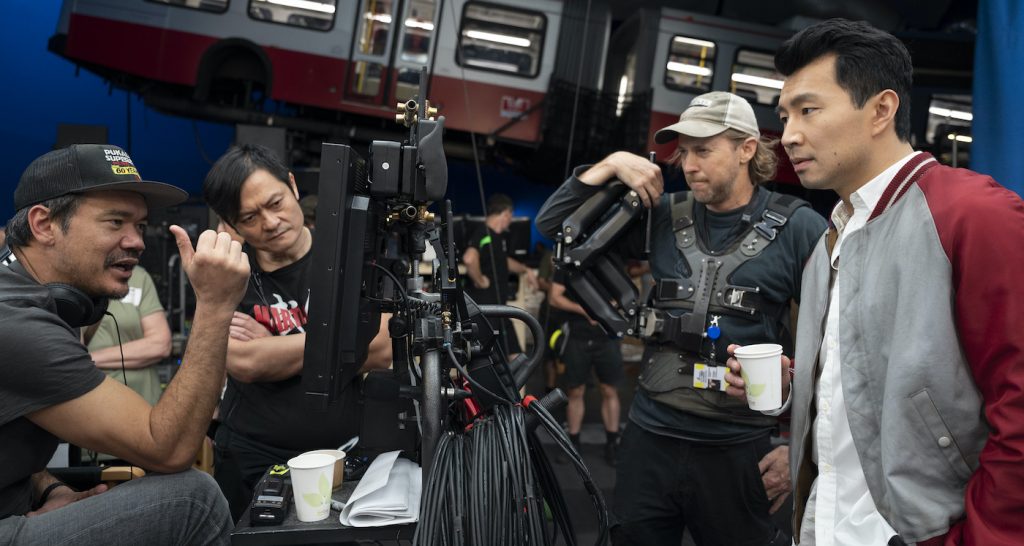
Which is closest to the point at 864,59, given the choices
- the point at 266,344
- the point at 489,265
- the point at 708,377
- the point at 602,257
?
the point at 708,377

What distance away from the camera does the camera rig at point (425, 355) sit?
1.15 m

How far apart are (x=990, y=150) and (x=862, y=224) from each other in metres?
2.74

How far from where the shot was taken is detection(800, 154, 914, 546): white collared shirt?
47.9 inches

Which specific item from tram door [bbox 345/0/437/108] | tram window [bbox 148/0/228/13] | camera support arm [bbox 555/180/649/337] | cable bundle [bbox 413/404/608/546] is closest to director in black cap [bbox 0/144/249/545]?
cable bundle [bbox 413/404/608/546]

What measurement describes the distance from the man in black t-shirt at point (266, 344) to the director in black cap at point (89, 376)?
358 millimetres

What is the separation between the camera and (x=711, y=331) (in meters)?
1.91

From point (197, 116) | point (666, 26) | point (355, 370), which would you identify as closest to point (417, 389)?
point (355, 370)

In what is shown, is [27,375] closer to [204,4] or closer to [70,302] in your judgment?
[70,302]

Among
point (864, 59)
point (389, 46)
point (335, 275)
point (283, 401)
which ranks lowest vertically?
point (283, 401)

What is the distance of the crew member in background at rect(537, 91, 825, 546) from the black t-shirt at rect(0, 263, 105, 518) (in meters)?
1.49

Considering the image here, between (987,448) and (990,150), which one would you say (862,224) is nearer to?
(987,448)

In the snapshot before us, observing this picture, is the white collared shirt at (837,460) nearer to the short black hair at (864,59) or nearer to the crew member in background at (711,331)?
the short black hair at (864,59)

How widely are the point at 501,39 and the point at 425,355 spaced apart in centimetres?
651

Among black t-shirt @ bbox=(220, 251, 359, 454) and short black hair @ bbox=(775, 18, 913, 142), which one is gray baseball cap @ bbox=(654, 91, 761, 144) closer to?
short black hair @ bbox=(775, 18, 913, 142)
